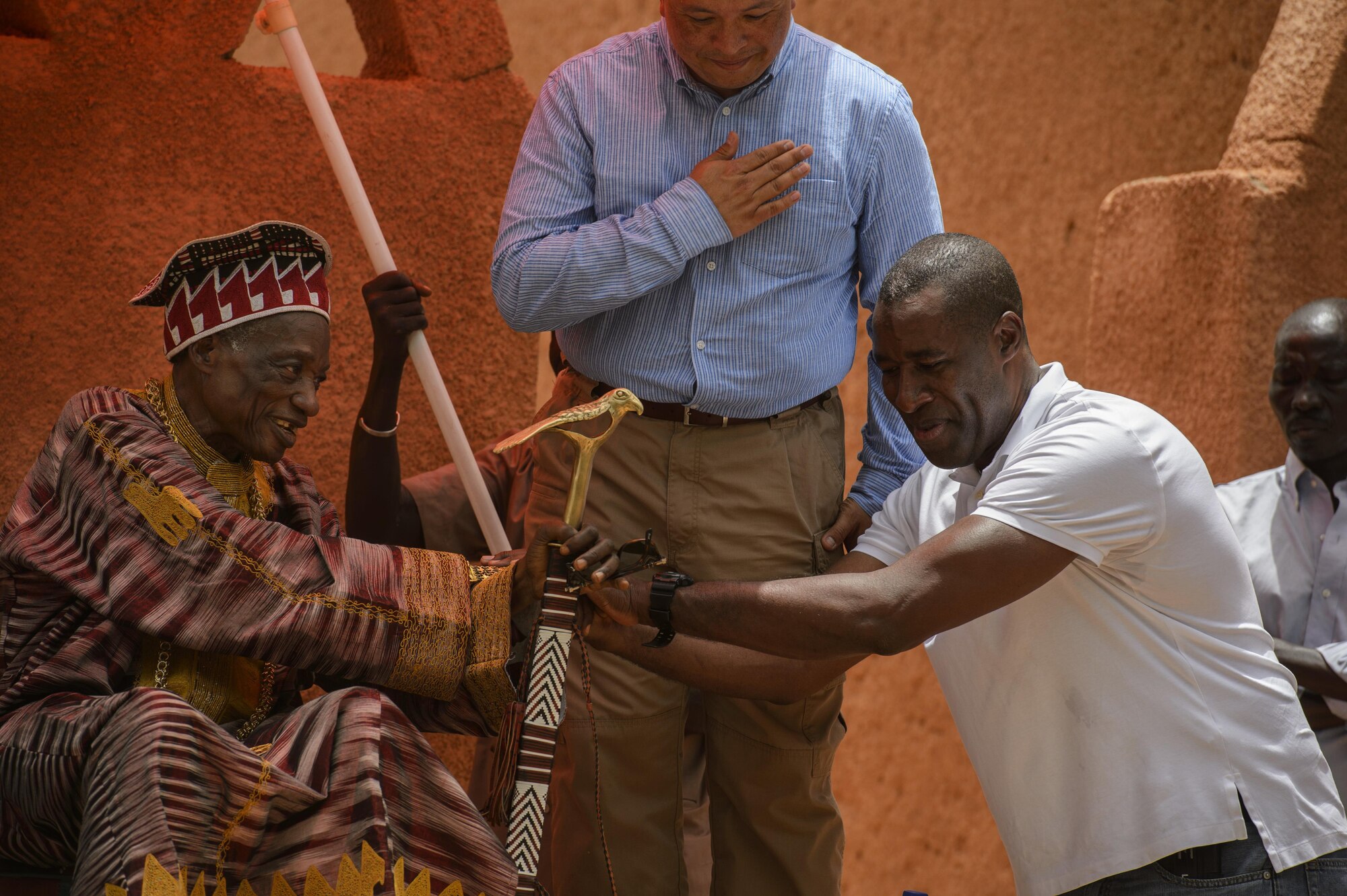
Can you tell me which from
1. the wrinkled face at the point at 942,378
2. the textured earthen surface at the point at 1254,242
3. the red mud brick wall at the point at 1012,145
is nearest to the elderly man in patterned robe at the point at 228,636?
the wrinkled face at the point at 942,378

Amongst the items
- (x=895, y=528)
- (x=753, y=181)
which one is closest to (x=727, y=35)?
(x=753, y=181)

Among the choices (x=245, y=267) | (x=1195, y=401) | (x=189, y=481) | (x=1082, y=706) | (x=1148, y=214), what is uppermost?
(x=245, y=267)

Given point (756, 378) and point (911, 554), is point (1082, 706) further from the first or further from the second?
point (756, 378)

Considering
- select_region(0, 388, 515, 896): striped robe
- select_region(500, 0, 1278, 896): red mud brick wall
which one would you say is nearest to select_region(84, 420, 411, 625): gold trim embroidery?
select_region(0, 388, 515, 896): striped robe

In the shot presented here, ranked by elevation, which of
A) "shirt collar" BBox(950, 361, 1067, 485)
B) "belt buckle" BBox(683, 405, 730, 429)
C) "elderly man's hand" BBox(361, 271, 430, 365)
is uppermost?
"elderly man's hand" BBox(361, 271, 430, 365)

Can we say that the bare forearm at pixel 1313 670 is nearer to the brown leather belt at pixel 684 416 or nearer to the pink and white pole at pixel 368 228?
the brown leather belt at pixel 684 416

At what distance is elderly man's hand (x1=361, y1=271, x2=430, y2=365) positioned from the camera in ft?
11.2

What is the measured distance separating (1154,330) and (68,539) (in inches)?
143

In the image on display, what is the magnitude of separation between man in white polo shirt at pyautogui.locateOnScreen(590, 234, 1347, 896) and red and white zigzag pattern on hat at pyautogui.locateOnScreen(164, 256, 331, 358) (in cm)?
84

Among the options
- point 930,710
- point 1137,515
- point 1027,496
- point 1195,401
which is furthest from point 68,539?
point 930,710

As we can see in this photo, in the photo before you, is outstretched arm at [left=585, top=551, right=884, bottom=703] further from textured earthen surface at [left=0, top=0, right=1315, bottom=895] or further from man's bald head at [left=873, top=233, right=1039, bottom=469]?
textured earthen surface at [left=0, top=0, right=1315, bottom=895]

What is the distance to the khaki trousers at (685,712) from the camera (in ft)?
9.61

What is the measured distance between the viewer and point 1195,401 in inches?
187

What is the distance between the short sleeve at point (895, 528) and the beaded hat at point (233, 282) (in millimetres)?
1204
